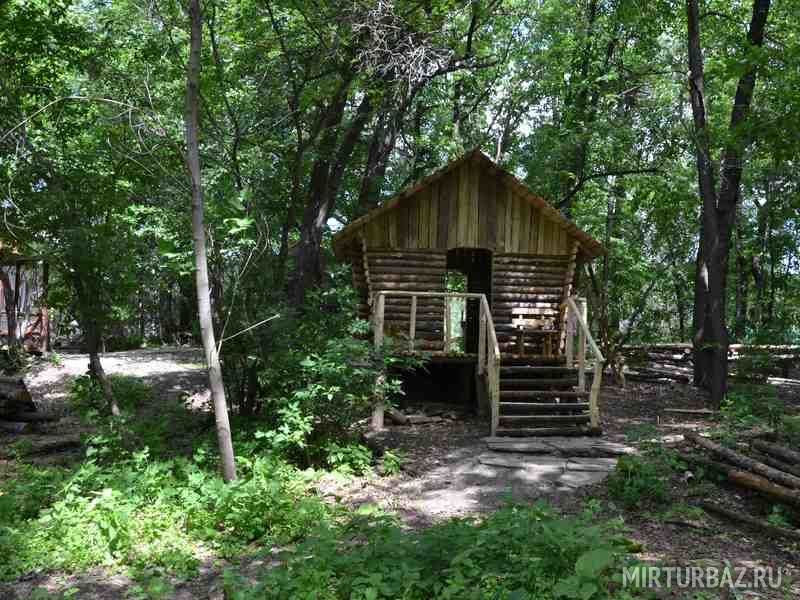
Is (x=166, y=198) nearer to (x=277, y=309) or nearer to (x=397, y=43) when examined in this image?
(x=277, y=309)

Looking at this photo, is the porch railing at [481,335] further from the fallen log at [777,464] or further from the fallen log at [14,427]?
the fallen log at [14,427]

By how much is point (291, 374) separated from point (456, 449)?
2808 millimetres

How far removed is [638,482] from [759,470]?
4.00 feet

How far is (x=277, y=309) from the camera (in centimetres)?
939

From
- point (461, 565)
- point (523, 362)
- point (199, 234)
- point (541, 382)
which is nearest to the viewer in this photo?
point (461, 565)

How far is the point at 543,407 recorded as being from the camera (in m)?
11.0

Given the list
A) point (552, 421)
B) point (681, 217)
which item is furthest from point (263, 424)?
point (681, 217)

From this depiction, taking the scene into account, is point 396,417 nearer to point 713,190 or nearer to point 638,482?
point 638,482

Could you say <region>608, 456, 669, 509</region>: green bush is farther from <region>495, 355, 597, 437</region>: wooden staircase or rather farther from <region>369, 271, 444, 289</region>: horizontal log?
<region>369, 271, 444, 289</region>: horizontal log

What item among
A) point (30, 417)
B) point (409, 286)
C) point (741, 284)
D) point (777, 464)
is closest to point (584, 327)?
point (409, 286)

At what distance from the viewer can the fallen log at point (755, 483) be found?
641 cm

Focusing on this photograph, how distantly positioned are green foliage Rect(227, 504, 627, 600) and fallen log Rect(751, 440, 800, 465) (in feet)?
9.51

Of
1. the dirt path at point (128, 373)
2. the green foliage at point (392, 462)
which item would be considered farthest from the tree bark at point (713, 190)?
the dirt path at point (128, 373)

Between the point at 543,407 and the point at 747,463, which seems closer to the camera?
the point at 747,463
